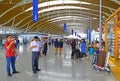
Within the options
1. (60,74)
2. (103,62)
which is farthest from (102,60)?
(60,74)

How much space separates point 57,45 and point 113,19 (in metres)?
10.8

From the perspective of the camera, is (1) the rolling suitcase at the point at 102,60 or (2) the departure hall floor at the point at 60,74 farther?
(1) the rolling suitcase at the point at 102,60

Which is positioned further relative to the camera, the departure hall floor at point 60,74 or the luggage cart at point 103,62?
the luggage cart at point 103,62

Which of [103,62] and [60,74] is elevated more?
[103,62]

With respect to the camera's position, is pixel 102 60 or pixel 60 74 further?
pixel 102 60

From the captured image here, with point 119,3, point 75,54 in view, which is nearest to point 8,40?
point 75,54

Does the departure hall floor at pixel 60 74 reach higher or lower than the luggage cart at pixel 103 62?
lower

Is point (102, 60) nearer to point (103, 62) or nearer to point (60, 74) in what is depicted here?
point (103, 62)

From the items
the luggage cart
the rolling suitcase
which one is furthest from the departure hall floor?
the rolling suitcase

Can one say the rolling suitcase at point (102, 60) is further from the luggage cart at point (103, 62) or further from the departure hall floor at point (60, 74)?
the departure hall floor at point (60, 74)

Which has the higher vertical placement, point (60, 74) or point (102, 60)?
point (102, 60)

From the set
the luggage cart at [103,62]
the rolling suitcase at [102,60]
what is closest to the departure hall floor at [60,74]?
Answer: the luggage cart at [103,62]

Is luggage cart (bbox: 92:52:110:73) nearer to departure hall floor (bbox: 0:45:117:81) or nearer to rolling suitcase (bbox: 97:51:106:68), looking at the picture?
rolling suitcase (bbox: 97:51:106:68)

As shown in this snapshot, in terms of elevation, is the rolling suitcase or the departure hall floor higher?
the rolling suitcase
